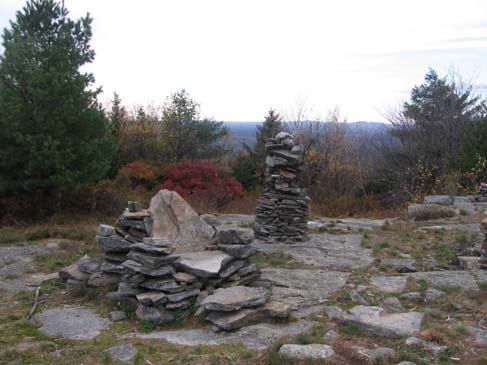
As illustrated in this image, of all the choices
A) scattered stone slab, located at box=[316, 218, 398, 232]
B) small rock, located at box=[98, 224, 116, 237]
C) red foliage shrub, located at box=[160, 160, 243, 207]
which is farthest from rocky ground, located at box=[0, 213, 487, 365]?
red foliage shrub, located at box=[160, 160, 243, 207]

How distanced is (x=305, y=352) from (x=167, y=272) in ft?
7.08

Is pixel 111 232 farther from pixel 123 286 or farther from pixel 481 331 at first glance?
pixel 481 331

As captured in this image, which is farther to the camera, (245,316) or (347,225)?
(347,225)

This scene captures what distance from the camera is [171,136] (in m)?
23.7

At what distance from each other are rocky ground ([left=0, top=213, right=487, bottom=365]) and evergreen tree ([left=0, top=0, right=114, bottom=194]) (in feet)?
10.8

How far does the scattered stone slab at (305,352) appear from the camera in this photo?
4.30 metres

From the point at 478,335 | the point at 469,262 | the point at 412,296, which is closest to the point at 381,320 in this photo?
the point at 478,335

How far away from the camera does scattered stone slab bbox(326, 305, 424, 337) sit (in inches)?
194

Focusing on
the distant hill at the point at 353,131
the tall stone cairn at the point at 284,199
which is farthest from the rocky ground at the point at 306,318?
the distant hill at the point at 353,131

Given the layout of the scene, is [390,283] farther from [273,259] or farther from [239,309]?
[239,309]

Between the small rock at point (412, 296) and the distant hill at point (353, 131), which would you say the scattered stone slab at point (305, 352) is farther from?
the distant hill at point (353, 131)

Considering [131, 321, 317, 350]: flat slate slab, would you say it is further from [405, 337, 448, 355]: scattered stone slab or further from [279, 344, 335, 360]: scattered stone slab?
[405, 337, 448, 355]: scattered stone slab

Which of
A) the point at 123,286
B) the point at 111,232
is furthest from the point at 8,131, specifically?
the point at 123,286

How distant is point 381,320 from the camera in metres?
5.16
